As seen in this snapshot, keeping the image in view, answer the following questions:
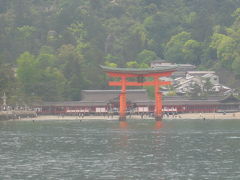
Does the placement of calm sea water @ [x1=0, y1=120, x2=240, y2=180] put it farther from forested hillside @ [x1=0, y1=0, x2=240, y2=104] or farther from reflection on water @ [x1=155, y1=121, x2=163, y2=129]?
forested hillside @ [x1=0, y1=0, x2=240, y2=104]

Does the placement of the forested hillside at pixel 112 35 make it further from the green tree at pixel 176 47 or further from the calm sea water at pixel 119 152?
the calm sea water at pixel 119 152

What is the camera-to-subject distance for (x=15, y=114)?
93.6 m

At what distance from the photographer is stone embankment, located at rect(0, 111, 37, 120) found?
90688 mm

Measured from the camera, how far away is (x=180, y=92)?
120 m

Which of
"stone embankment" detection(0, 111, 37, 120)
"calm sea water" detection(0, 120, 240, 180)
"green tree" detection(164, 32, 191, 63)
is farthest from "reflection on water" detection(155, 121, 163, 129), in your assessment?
"green tree" detection(164, 32, 191, 63)

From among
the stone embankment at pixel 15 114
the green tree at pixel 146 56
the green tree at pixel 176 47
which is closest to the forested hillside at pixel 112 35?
the green tree at pixel 176 47

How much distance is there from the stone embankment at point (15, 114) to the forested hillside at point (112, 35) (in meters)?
9.25

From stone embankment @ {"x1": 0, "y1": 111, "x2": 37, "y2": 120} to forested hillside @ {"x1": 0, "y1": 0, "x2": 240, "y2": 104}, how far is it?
9.25 metres

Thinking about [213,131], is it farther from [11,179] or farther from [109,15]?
[109,15]

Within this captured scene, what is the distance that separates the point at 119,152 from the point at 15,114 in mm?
Result: 40027

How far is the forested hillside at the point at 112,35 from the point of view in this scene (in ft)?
384

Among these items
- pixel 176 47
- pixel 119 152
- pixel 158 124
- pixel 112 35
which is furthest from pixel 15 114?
pixel 112 35

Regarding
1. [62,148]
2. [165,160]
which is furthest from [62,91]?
[165,160]

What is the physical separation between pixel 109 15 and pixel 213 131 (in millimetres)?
87429
